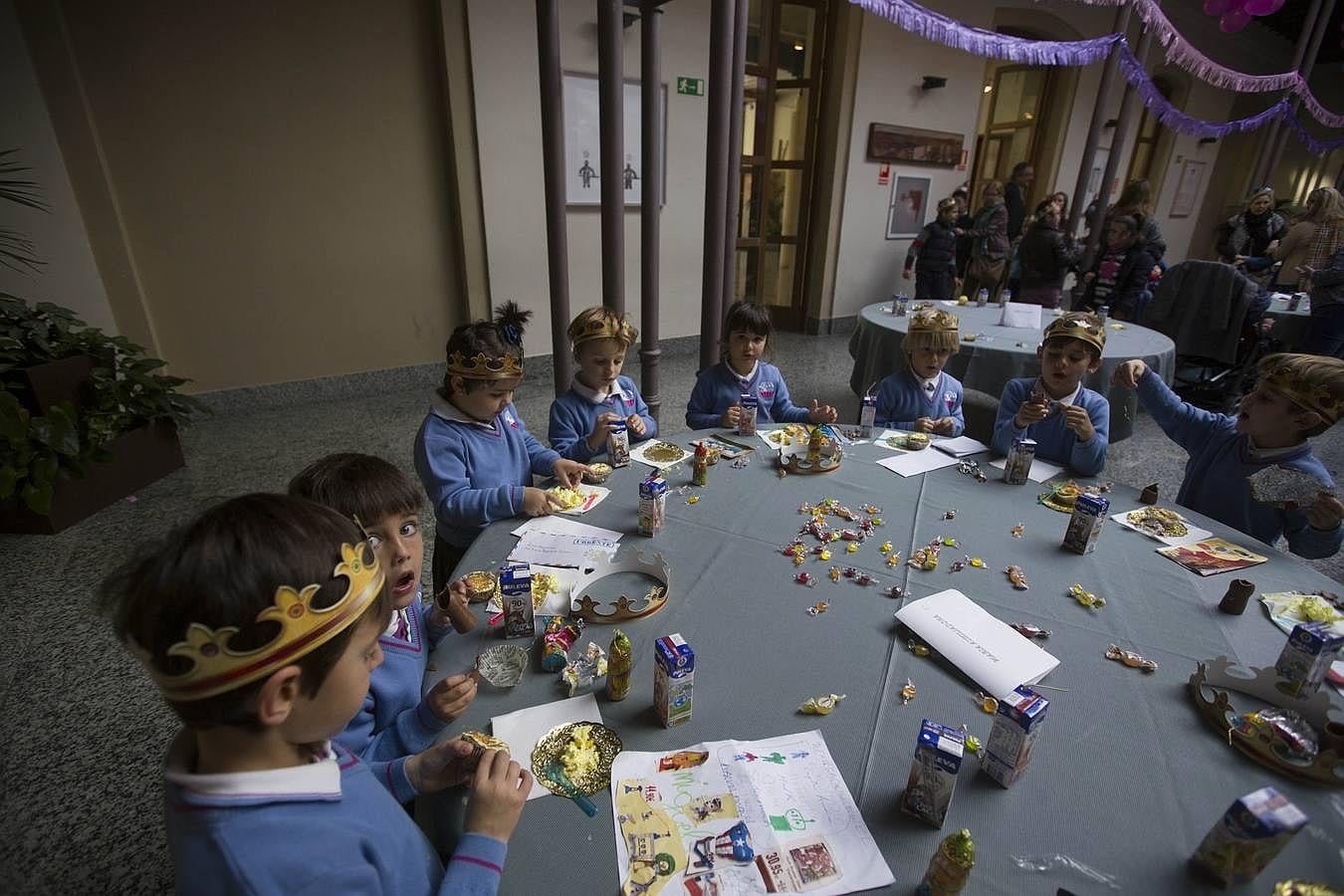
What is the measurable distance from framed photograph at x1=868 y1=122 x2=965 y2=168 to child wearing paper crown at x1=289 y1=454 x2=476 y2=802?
690 cm

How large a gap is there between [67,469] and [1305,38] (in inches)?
484

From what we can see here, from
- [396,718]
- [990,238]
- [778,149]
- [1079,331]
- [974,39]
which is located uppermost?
[974,39]

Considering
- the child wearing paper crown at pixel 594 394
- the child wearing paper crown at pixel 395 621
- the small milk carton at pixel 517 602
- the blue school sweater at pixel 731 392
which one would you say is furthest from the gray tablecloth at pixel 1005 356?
the child wearing paper crown at pixel 395 621

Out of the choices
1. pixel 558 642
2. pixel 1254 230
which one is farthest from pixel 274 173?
pixel 1254 230

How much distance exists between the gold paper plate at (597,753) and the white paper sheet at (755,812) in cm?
2

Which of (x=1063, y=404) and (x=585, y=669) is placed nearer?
(x=585, y=669)

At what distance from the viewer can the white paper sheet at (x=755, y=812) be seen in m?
0.84

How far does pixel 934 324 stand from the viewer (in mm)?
2494

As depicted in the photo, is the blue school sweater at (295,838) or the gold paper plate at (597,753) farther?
the gold paper plate at (597,753)

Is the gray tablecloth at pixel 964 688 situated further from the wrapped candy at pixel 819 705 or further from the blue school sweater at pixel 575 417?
the blue school sweater at pixel 575 417

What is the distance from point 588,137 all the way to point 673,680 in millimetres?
4959

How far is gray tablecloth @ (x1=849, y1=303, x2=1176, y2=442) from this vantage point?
3479 millimetres

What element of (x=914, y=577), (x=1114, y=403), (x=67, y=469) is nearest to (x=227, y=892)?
(x=914, y=577)

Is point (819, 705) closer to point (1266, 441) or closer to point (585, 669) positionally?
point (585, 669)
